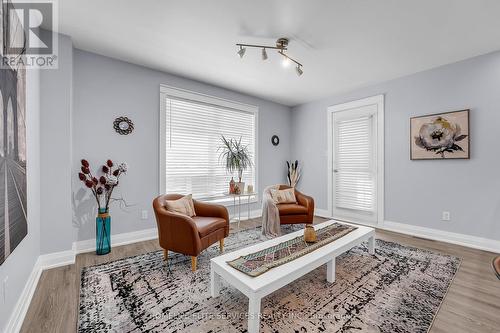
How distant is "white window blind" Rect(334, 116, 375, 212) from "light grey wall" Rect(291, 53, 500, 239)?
306 mm

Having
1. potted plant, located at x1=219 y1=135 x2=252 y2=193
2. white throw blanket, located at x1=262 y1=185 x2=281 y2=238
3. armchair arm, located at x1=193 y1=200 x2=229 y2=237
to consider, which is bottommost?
white throw blanket, located at x1=262 y1=185 x2=281 y2=238

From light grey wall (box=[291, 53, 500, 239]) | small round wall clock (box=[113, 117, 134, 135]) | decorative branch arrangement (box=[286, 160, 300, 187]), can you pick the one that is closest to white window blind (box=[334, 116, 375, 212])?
light grey wall (box=[291, 53, 500, 239])

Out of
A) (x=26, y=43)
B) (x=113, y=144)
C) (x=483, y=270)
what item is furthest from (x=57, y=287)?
(x=483, y=270)

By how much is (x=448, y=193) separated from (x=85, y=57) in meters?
5.44

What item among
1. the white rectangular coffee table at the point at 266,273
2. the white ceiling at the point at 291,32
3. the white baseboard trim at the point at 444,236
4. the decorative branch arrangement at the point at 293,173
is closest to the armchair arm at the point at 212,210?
the white rectangular coffee table at the point at 266,273

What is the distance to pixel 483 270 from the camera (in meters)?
2.38

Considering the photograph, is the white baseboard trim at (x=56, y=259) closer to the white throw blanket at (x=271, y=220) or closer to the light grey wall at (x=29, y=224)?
the light grey wall at (x=29, y=224)

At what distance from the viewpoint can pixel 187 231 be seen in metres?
2.30

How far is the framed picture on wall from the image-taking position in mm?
3137

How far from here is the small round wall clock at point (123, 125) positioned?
3.10 m

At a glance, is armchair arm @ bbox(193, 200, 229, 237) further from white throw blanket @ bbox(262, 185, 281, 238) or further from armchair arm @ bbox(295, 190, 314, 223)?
armchair arm @ bbox(295, 190, 314, 223)

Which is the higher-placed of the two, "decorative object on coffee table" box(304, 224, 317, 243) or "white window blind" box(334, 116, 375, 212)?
"white window blind" box(334, 116, 375, 212)

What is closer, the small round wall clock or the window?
the small round wall clock

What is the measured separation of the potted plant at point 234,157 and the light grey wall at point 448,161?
2473mm
